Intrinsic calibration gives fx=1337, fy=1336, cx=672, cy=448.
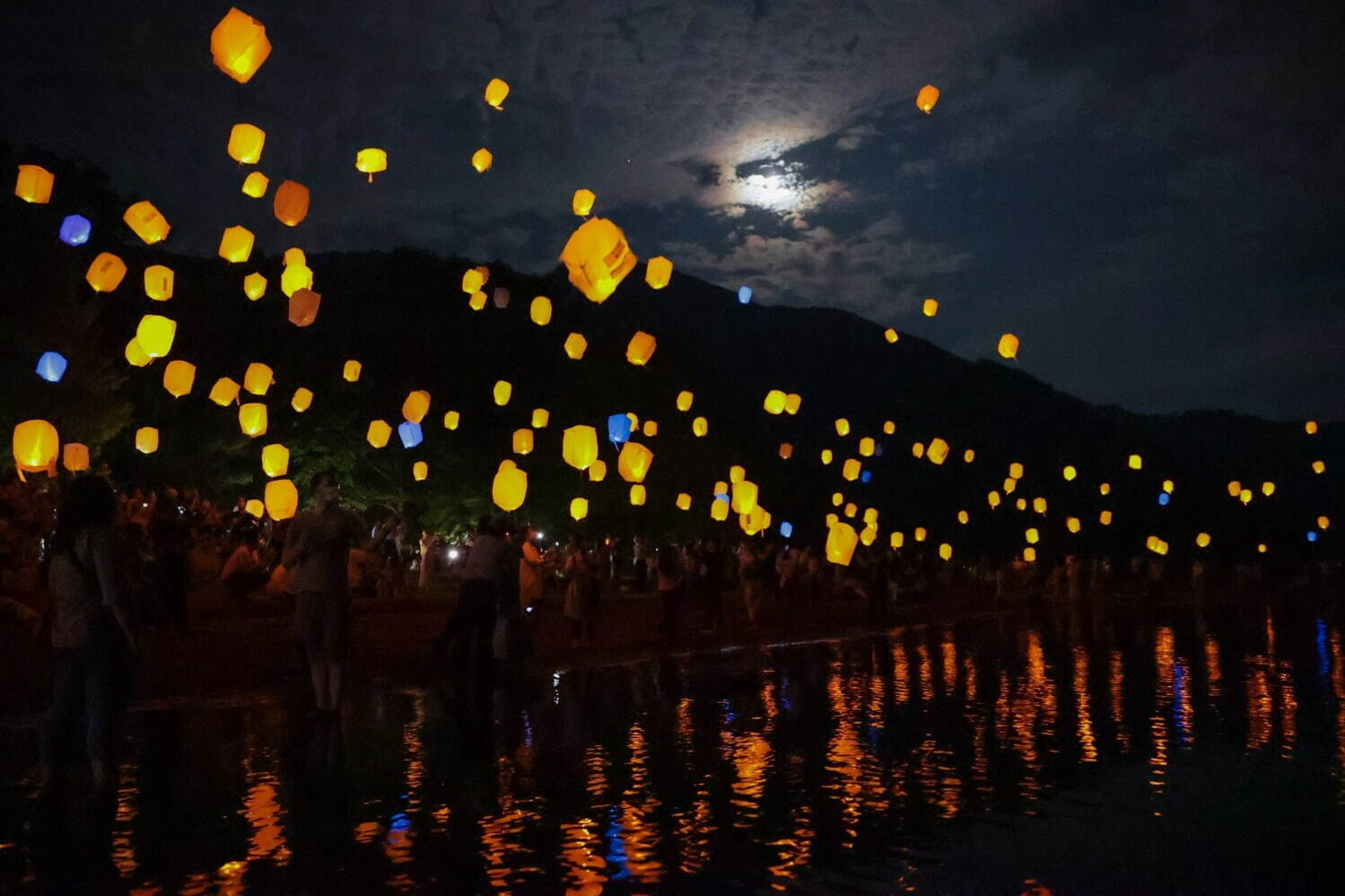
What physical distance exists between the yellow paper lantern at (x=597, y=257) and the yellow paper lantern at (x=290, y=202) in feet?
17.8

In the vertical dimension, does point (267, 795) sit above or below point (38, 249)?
below

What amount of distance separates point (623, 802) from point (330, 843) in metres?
1.66

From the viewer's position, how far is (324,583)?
411 inches

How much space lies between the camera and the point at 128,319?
37.2 m

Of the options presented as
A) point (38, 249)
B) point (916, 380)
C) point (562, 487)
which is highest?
point (916, 380)

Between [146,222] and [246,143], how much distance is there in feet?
8.29

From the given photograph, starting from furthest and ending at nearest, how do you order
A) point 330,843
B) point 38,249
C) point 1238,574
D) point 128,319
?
point 1238,574, point 128,319, point 38,249, point 330,843

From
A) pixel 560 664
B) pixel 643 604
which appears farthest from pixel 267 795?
pixel 643 604

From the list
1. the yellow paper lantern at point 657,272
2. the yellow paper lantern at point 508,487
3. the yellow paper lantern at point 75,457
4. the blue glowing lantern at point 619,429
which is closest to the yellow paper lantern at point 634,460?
the blue glowing lantern at point 619,429

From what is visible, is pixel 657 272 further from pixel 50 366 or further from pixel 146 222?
pixel 50 366

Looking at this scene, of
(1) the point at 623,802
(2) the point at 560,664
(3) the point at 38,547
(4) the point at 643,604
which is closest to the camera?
(1) the point at 623,802

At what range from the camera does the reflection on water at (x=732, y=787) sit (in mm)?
5602

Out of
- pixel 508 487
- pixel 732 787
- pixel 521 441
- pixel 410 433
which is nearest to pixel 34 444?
pixel 508 487

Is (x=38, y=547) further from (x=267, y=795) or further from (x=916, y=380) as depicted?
(x=916, y=380)
